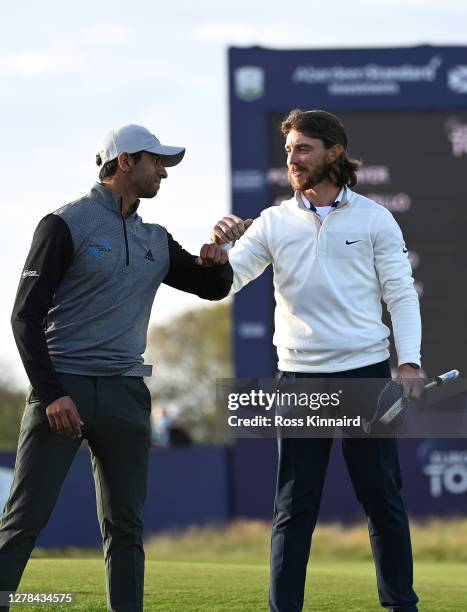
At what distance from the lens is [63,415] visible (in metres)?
4.24

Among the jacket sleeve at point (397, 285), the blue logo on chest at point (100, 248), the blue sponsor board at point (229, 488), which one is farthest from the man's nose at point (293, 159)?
the blue sponsor board at point (229, 488)

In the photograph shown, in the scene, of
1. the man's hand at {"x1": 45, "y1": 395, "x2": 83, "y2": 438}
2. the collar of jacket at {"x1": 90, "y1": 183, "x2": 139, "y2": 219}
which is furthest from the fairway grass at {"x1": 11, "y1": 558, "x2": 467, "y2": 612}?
the collar of jacket at {"x1": 90, "y1": 183, "x2": 139, "y2": 219}

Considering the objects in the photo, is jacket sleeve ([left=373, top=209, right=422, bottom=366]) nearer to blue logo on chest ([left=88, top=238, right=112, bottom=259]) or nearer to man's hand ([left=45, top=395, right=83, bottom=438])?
blue logo on chest ([left=88, top=238, right=112, bottom=259])

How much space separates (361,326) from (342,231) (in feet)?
1.09

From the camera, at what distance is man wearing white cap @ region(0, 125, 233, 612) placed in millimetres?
4301

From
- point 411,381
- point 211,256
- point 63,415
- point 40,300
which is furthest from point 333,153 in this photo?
point 63,415

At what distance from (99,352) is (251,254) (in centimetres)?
70

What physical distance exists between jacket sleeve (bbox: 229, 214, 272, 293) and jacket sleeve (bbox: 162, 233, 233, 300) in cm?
7

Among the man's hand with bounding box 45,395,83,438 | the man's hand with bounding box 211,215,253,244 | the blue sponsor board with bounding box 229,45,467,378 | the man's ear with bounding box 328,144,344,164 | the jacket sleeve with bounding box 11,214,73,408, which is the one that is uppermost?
the blue sponsor board with bounding box 229,45,467,378

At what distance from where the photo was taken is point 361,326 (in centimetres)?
463

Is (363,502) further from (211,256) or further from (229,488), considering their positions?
(229,488)

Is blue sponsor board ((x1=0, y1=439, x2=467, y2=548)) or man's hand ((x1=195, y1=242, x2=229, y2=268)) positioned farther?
blue sponsor board ((x1=0, y1=439, x2=467, y2=548))

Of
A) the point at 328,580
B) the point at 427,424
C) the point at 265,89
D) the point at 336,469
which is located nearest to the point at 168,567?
the point at 328,580

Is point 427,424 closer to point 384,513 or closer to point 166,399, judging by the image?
point 384,513
